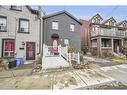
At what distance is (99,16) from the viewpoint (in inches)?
1118

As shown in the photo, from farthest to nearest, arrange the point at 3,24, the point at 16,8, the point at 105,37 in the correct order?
the point at 105,37 → the point at 16,8 → the point at 3,24

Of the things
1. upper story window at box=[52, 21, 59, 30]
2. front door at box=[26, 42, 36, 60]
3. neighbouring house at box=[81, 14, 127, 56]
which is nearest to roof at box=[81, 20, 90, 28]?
neighbouring house at box=[81, 14, 127, 56]

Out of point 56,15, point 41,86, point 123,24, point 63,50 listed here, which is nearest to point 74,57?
point 63,50

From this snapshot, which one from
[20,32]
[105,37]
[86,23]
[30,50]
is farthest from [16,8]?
[86,23]

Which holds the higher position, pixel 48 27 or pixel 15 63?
pixel 48 27

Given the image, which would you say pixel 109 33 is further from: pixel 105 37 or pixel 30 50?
pixel 30 50

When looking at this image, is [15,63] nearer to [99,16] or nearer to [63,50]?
[63,50]

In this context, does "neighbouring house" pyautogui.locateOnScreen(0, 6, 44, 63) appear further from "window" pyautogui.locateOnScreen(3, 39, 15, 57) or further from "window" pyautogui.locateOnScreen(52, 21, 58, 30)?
"window" pyautogui.locateOnScreen(52, 21, 58, 30)

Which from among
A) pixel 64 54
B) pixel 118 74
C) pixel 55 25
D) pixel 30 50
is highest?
pixel 55 25

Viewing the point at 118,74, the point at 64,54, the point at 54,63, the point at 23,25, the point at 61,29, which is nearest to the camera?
the point at 118,74

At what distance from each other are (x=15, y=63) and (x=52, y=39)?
22.8 ft

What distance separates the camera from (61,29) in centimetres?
1925

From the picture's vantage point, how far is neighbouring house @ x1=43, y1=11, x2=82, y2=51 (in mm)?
18453

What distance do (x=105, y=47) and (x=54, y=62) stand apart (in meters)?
13.1
